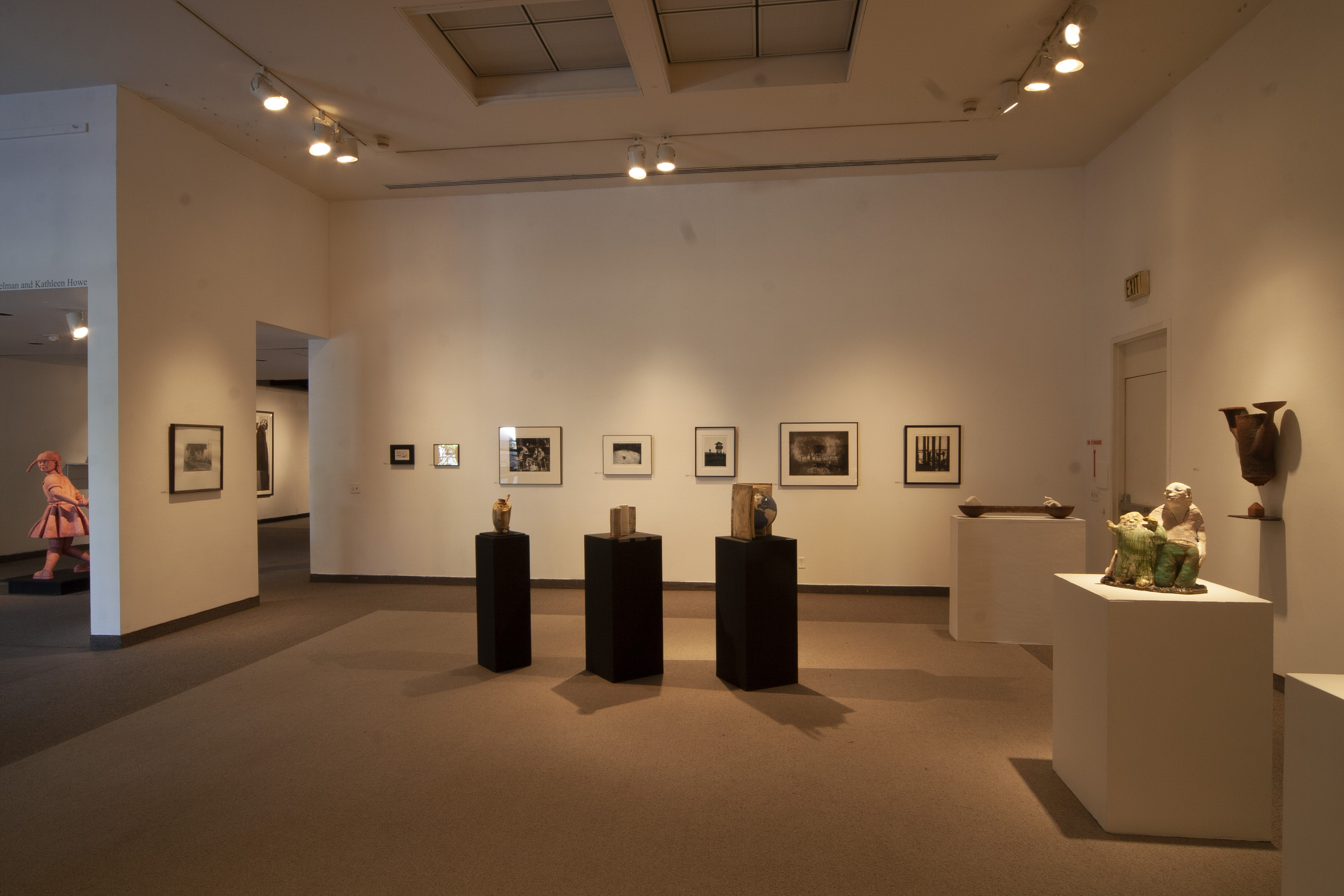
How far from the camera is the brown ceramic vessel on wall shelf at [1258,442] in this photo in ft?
16.1

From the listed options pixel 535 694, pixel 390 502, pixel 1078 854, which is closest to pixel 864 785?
pixel 1078 854

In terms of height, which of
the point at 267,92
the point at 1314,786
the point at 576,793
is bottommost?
the point at 576,793

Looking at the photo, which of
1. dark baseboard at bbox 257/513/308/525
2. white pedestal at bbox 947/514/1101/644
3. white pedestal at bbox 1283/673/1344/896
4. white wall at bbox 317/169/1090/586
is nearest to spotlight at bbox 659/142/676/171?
white wall at bbox 317/169/1090/586

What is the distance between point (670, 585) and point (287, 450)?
497 inches

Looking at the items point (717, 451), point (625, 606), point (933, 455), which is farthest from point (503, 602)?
point (933, 455)

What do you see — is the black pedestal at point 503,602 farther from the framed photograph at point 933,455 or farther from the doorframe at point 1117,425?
the doorframe at point 1117,425

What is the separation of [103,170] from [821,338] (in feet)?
23.9

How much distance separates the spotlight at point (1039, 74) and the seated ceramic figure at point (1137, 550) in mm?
4017

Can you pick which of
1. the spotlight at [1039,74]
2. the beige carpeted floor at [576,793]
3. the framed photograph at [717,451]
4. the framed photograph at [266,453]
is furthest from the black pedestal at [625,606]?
the framed photograph at [266,453]

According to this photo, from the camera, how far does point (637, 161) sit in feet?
23.9

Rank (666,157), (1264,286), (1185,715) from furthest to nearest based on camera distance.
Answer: (666,157)
(1264,286)
(1185,715)

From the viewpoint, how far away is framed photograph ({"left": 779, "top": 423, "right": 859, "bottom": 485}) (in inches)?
329

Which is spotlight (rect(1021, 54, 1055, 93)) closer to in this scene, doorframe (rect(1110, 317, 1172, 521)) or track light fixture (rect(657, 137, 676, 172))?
doorframe (rect(1110, 317, 1172, 521))

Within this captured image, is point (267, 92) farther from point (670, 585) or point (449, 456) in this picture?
point (670, 585)
